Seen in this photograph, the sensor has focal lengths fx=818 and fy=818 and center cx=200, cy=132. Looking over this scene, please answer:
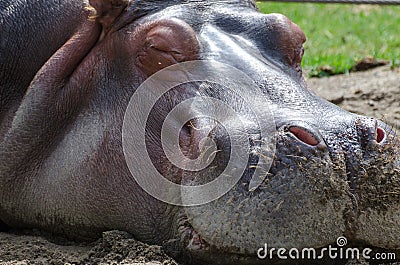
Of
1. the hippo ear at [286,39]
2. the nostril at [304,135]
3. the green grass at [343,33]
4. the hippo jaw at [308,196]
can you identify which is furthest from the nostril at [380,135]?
the green grass at [343,33]

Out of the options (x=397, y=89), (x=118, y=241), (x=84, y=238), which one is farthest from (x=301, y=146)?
(x=397, y=89)

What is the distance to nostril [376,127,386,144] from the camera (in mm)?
2713

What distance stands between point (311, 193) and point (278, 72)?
59 centimetres

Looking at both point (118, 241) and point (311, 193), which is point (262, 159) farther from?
point (118, 241)

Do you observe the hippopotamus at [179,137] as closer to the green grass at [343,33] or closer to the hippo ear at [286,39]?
the hippo ear at [286,39]

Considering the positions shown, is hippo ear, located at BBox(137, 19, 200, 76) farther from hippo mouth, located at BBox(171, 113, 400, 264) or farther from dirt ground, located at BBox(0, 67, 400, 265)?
dirt ground, located at BBox(0, 67, 400, 265)

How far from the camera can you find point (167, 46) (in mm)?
3031

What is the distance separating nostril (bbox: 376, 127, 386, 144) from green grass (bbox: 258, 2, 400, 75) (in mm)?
3596

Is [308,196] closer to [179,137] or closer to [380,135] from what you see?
[380,135]

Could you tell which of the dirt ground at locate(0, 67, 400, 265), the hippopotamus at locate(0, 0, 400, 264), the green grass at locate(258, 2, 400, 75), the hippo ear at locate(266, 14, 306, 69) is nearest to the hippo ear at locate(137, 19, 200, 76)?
the hippopotamus at locate(0, 0, 400, 264)

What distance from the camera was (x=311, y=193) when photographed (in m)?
2.58

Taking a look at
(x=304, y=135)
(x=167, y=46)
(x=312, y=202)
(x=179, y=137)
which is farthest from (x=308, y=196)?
(x=167, y=46)

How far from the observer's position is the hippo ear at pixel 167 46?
2998mm

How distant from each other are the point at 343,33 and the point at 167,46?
5.66 metres
